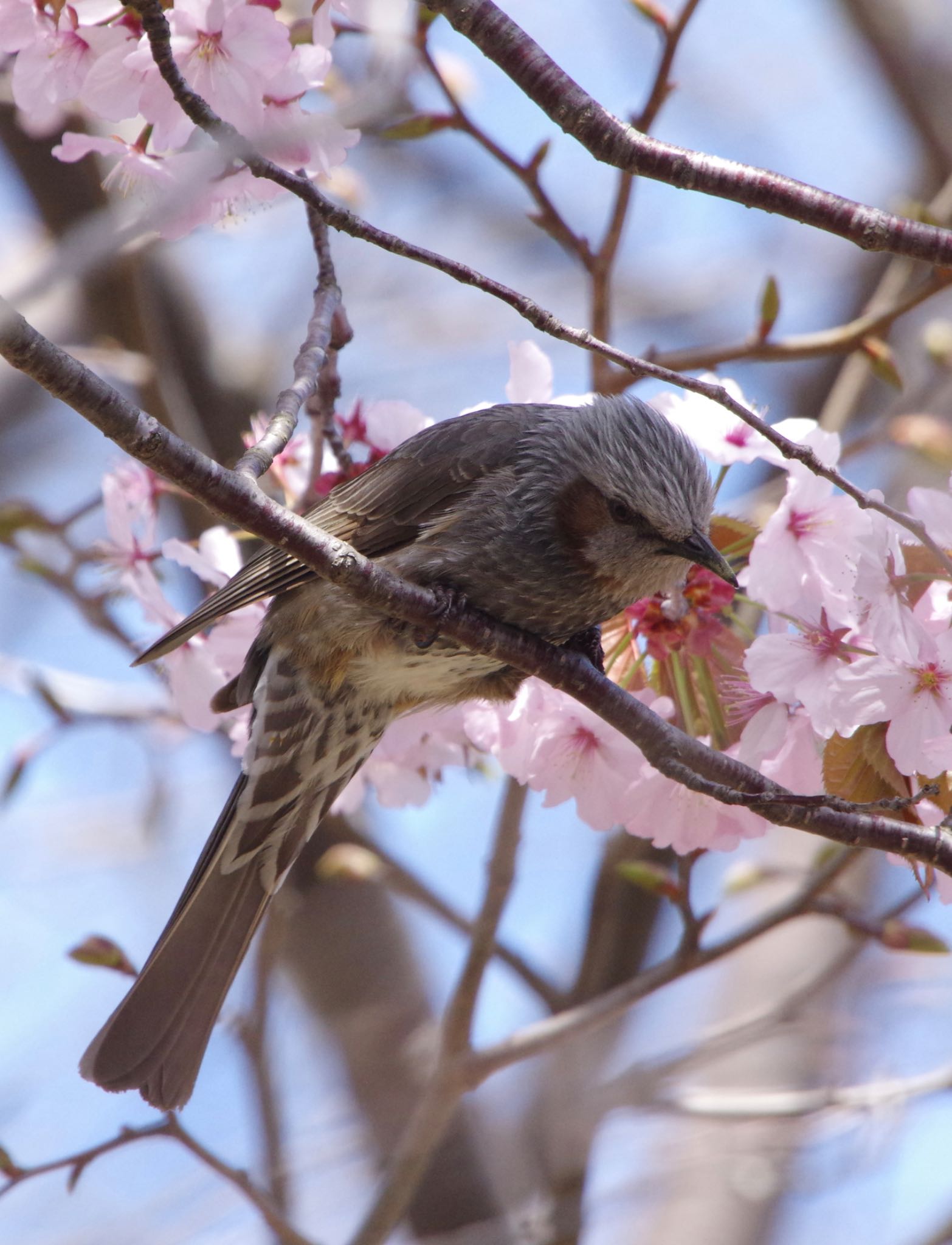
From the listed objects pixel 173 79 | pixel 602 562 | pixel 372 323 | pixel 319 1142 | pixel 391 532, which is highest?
pixel 372 323

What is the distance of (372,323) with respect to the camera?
7113 mm

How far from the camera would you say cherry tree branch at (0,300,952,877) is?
1.66 metres

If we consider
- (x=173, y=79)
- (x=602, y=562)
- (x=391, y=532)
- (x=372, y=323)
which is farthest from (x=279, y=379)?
(x=173, y=79)

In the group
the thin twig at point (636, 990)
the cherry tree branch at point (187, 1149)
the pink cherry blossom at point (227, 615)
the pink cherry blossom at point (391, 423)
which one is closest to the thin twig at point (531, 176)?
the pink cherry blossom at point (391, 423)

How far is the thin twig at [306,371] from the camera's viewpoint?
1.92 meters

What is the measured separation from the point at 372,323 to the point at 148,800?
11.2 feet

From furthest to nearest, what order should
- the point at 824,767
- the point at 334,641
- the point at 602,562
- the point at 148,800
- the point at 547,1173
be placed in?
the point at 148,800 < the point at 547,1173 < the point at 334,641 < the point at 602,562 < the point at 824,767

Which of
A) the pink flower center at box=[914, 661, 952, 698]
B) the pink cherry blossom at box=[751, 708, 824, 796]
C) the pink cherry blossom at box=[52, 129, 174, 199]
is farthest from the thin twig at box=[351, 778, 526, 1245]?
the pink cherry blossom at box=[52, 129, 174, 199]

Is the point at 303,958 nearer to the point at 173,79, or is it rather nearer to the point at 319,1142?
the point at 319,1142

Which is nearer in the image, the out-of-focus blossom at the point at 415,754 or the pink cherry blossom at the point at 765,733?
the pink cherry blossom at the point at 765,733

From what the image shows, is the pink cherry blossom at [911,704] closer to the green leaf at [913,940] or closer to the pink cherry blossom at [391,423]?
the green leaf at [913,940]

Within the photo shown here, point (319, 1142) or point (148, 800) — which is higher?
A: point (148, 800)

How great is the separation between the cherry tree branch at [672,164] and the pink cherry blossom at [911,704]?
1.96ft

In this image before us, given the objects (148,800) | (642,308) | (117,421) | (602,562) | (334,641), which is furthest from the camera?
(642,308)
